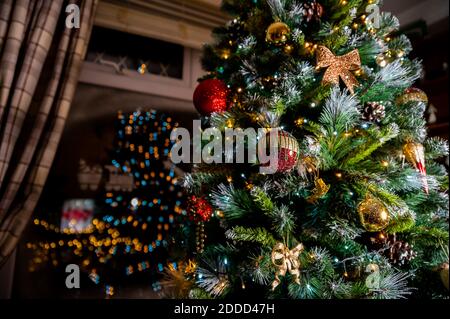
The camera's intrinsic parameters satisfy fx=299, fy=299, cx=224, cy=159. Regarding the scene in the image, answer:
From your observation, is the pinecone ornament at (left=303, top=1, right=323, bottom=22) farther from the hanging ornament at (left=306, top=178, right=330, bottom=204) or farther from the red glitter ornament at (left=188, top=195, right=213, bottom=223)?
the red glitter ornament at (left=188, top=195, right=213, bottom=223)

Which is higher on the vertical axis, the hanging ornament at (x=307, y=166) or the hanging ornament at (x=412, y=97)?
the hanging ornament at (x=412, y=97)

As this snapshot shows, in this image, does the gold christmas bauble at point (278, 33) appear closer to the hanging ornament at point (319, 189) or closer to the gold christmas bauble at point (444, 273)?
the hanging ornament at point (319, 189)

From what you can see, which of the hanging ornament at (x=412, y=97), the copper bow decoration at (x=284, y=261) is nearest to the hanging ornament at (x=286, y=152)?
the copper bow decoration at (x=284, y=261)

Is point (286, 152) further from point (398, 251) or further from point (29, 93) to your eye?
point (29, 93)

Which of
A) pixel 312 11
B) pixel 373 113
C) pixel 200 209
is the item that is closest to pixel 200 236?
pixel 200 209

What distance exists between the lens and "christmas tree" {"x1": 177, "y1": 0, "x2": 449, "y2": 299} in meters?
0.60

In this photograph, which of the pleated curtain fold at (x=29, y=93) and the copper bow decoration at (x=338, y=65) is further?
the pleated curtain fold at (x=29, y=93)

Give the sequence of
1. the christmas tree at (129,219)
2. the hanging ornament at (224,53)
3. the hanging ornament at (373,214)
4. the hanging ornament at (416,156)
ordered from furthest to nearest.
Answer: the christmas tree at (129,219) → the hanging ornament at (224,53) → the hanging ornament at (416,156) → the hanging ornament at (373,214)

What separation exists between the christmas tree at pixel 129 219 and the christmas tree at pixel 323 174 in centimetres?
52

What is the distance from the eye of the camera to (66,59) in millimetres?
1087

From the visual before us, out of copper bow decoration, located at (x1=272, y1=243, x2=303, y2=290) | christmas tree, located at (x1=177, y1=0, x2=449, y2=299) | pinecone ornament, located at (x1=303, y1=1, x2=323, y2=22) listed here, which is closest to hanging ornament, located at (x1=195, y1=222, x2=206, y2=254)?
christmas tree, located at (x1=177, y1=0, x2=449, y2=299)

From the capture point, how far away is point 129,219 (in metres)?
1.27

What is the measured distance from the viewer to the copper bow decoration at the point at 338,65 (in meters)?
0.70

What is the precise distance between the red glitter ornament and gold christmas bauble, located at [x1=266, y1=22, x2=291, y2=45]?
0.42 m
